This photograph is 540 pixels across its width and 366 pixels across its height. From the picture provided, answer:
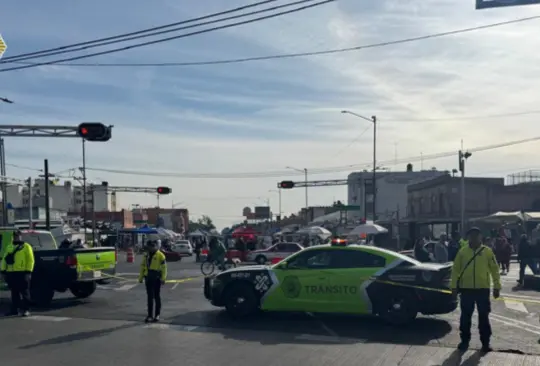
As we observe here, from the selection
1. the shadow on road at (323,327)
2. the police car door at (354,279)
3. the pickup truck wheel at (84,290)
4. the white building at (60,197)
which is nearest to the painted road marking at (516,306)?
the shadow on road at (323,327)

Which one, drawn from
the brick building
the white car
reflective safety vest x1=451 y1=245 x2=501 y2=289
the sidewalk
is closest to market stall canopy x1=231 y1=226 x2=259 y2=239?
the white car

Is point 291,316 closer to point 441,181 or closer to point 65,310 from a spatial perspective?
point 65,310

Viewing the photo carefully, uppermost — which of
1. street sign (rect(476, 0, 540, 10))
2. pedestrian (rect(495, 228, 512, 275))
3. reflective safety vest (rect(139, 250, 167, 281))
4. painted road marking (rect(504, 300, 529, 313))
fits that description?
street sign (rect(476, 0, 540, 10))

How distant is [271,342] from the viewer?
407 inches

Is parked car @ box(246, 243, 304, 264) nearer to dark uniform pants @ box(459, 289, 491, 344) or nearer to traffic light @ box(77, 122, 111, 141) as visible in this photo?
traffic light @ box(77, 122, 111, 141)

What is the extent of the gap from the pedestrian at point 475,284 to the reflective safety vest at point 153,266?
18.9 feet

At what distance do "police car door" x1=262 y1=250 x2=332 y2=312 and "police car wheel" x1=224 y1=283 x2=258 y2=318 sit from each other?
9.8 inches

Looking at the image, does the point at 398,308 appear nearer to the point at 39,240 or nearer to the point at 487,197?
the point at 39,240

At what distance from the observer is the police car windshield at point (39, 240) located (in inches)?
675

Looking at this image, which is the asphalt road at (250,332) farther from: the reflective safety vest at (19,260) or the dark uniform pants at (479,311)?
the reflective safety vest at (19,260)

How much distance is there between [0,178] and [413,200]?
3947 centimetres

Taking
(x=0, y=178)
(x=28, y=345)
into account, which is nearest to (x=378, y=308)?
(x=28, y=345)

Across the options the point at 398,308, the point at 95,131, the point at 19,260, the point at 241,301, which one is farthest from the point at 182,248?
the point at 398,308

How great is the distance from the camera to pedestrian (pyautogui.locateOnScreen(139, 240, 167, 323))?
12.7 m
